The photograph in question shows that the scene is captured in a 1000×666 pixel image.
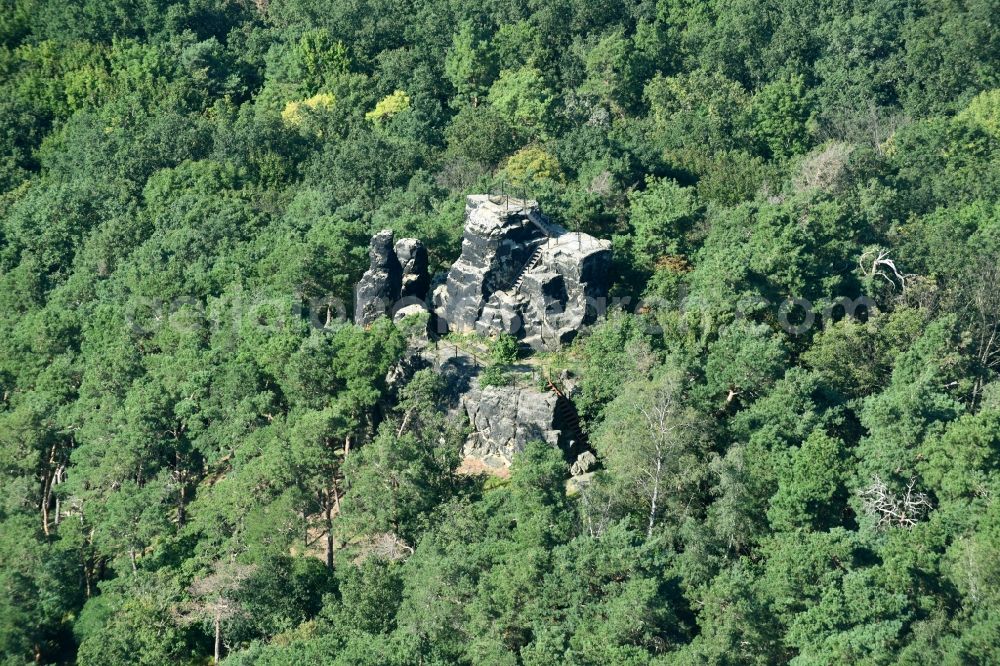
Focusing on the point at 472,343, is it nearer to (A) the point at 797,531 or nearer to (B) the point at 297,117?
(A) the point at 797,531

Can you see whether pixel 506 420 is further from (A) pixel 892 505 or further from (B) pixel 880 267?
(B) pixel 880 267

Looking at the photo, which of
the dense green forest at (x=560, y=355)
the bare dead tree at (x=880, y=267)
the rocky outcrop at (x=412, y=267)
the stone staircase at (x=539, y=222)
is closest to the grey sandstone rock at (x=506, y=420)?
the dense green forest at (x=560, y=355)

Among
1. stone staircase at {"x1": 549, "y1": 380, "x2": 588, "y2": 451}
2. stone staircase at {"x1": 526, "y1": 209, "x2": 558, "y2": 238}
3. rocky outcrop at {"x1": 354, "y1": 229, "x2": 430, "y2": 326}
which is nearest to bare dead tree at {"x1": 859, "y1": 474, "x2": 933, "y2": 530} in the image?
stone staircase at {"x1": 549, "y1": 380, "x2": 588, "y2": 451}

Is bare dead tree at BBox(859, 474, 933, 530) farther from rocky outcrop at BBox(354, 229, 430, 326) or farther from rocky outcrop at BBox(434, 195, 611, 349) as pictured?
rocky outcrop at BBox(354, 229, 430, 326)

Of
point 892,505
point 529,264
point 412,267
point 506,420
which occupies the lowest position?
point 892,505

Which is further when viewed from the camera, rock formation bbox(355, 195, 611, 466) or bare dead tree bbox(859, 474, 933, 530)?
rock formation bbox(355, 195, 611, 466)

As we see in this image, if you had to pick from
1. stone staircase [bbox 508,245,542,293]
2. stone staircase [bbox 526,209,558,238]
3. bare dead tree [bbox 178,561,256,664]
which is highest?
stone staircase [bbox 526,209,558,238]

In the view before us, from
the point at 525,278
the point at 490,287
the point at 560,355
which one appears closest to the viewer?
the point at 560,355

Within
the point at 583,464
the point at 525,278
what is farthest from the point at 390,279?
the point at 583,464
